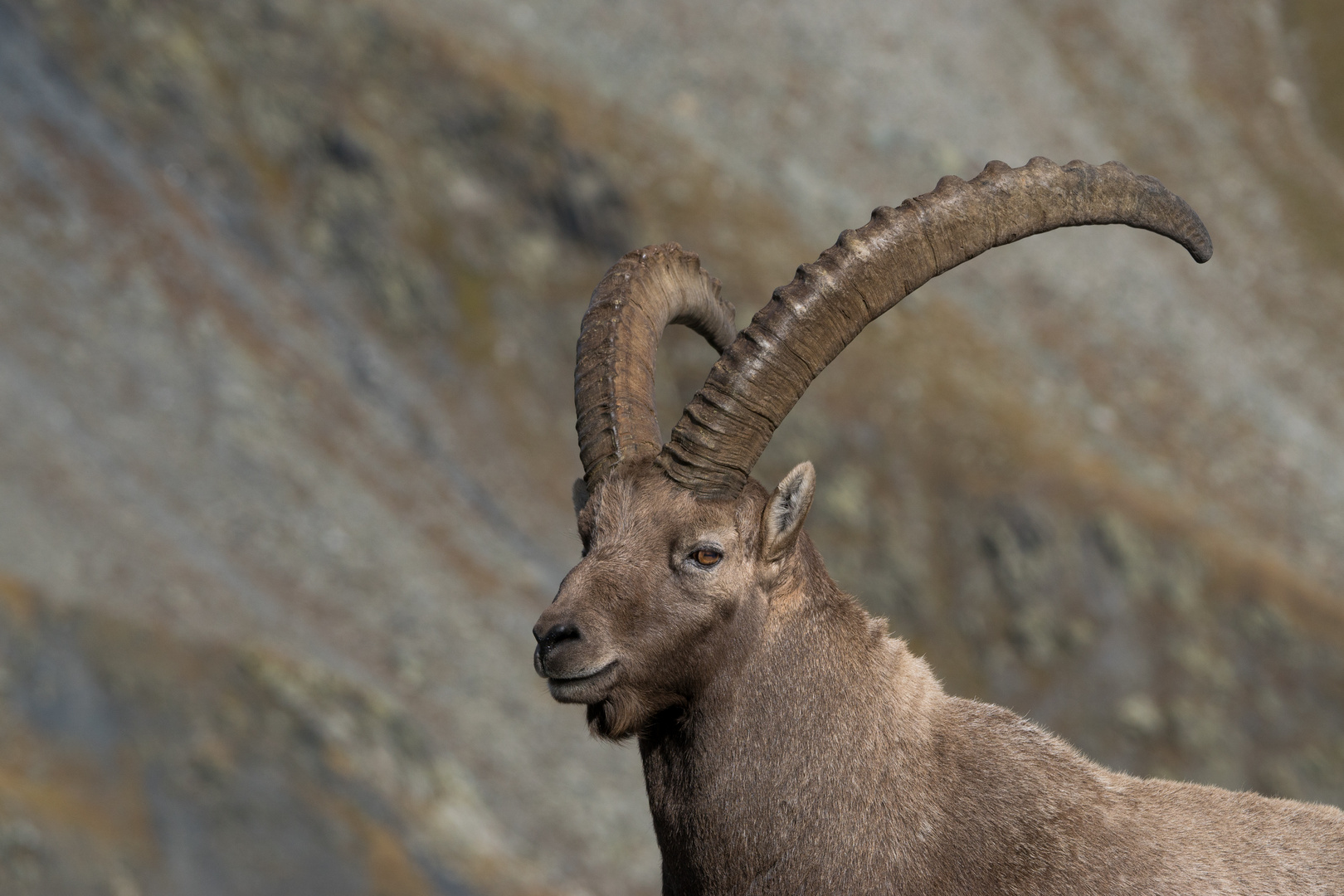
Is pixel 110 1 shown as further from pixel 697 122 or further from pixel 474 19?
pixel 697 122

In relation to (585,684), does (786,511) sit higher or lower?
A: higher

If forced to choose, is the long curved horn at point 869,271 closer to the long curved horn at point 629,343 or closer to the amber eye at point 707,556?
the amber eye at point 707,556

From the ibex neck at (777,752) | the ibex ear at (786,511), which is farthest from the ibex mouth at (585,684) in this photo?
the ibex ear at (786,511)

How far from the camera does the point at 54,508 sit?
31812mm

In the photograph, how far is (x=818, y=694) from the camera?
27.5 feet

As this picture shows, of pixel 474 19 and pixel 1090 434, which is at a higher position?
pixel 474 19

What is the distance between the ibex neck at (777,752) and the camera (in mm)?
8102

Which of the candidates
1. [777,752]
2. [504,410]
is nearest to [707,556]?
[777,752]

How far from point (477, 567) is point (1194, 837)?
31.2 metres

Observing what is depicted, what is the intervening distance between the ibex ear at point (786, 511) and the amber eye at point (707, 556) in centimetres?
33

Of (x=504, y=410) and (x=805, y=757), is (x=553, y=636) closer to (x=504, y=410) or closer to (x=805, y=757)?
(x=805, y=757)

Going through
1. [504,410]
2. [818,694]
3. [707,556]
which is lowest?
[818,694]

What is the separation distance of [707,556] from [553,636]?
1190 mm

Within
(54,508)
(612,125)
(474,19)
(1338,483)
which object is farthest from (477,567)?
(1338,483)
